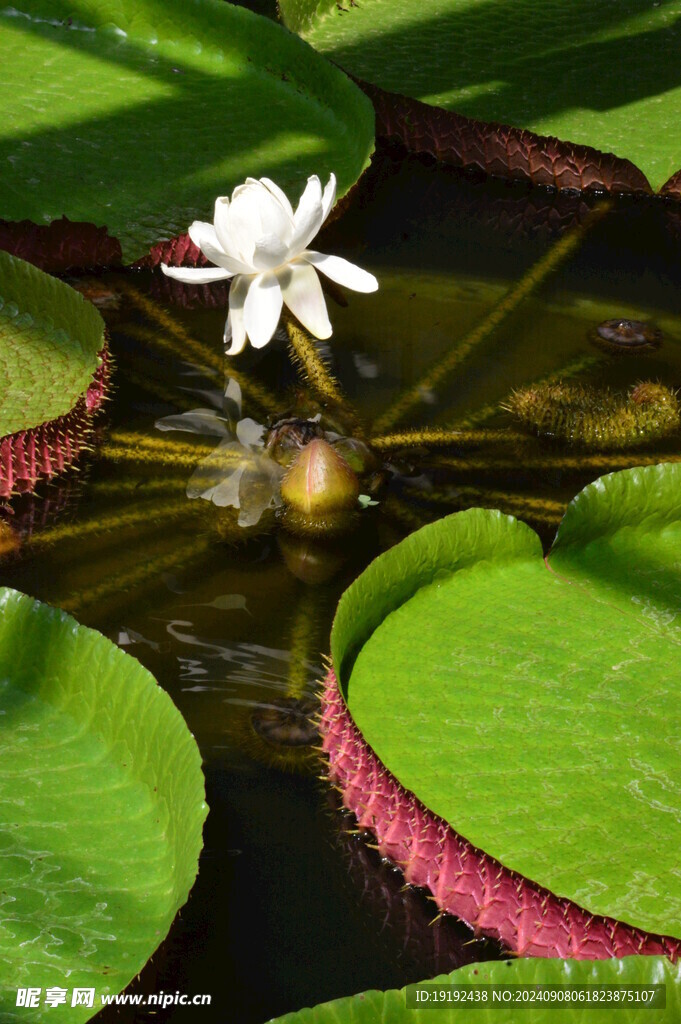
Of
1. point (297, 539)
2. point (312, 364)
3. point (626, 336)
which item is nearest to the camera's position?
point (297, 539)

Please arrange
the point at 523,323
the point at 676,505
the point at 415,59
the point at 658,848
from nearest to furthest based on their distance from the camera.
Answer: the point at 658,848, the point at 676,505, the point at 523,323, the point at 415,59

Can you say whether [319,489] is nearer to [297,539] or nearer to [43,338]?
[297,539]

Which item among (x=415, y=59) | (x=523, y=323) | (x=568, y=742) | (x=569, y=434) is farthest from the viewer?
(x=415, y=59)

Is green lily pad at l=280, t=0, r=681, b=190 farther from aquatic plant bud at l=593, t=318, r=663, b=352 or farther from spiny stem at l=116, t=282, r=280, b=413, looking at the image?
spiny stem at l=116, t=282, r=280, b=413

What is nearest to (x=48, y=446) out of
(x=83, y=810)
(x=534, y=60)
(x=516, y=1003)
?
(x=83, y=810)

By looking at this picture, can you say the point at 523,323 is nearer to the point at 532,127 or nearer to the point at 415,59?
the point at 532,127

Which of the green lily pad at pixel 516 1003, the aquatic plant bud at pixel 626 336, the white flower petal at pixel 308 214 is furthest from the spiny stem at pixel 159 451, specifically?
the green lily pad at pixel 516 1003

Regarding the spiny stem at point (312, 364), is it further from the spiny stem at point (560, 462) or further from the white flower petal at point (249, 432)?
the spiny stem at point (560, 462)

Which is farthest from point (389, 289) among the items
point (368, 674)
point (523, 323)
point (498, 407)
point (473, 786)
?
point (473, 786)
